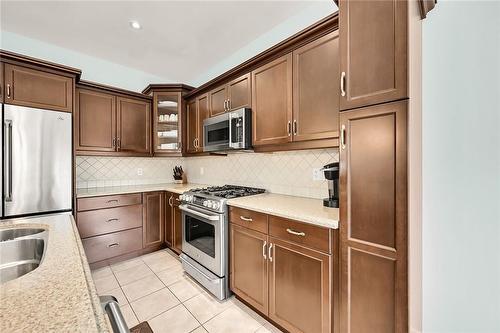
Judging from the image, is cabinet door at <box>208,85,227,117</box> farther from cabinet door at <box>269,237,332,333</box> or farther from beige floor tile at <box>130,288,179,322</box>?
beige floor tile at <box>130,288,179,322</box>

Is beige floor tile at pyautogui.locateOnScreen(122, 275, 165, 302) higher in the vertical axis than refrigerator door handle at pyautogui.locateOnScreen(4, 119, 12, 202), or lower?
lower

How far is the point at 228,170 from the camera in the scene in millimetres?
3084

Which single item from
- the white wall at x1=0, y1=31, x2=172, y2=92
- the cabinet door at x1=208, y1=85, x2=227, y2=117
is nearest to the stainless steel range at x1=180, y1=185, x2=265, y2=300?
the cabinet door at x1=208, y1=85, x2=227, y2=117

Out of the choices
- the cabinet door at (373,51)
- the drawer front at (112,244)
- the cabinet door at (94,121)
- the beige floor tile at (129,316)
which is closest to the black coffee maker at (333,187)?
the cabinet door at (373,51)

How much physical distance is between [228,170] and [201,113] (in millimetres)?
866

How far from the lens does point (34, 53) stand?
8.46ft

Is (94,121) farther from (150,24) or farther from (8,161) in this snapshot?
(150,24)

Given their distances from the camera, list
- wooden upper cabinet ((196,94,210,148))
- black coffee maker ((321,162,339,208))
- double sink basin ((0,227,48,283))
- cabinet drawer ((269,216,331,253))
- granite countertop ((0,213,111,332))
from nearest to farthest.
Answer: granite countertop ((0,213,111,332)), double sink basin ((0,227,48,283)), cabinet drawer ((269,216,331,253)), black coffee maker ((321,162,339,208)), wooden upper cabinet ((196,94,210,148))

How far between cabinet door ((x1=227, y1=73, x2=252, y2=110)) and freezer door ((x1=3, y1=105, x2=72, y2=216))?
5.64 ft

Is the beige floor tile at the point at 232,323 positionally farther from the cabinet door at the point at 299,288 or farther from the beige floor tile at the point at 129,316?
the beige floor tile at the point at 129,316

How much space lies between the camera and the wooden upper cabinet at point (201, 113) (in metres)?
2.89

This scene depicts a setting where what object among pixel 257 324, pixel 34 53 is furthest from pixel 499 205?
pixel 34 53

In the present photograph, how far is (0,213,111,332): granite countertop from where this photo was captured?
0.46 metres

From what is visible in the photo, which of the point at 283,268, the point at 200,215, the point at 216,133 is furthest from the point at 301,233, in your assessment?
the point at 216,133
